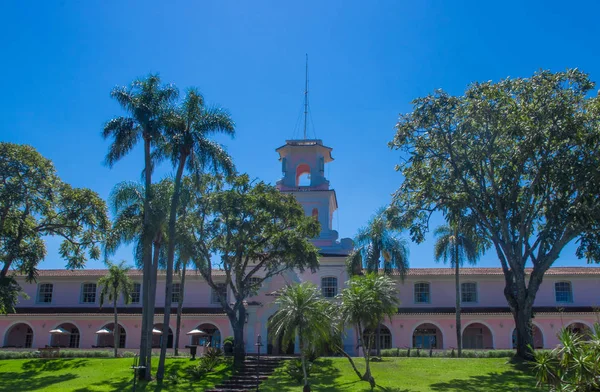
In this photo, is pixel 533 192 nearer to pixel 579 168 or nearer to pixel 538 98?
pixel 579 168

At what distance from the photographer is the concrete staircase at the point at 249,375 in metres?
29.1

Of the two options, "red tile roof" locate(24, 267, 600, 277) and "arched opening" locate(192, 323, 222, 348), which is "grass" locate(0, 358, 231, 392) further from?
"red tile roof" locate(24, 267, 600, 277)

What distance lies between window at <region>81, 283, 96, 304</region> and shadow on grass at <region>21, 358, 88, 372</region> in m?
17.3

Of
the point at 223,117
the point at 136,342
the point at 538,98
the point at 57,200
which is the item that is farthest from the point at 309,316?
the point at 136,342

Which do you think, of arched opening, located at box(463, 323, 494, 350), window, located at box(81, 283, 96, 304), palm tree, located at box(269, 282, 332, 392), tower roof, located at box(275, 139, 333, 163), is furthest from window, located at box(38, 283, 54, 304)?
arched opening, located at box(463, 323, 494, 350)

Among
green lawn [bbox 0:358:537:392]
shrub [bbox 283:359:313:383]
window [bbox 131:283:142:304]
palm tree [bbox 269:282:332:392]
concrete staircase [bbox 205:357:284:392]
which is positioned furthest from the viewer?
window [bbox 131:283:142:304]

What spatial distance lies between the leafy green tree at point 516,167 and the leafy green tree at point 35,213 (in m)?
18.0

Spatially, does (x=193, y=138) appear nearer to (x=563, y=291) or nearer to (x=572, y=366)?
(x=572, y=366)

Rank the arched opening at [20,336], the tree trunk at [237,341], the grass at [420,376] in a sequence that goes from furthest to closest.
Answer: the arched opening at [20,336]
the tree trunk at [237,341]
the grass at [420,376]

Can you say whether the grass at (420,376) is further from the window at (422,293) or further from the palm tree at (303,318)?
the window at (422,293)

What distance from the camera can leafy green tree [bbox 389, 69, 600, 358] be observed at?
94.9ft

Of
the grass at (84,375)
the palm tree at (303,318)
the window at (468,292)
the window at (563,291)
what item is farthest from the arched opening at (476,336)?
the palm tree at (303,318)

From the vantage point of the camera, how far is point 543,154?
98.7 feet

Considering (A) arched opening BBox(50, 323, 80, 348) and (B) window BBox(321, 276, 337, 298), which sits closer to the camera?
(B) window BBox(321, 276, 337, 298)
